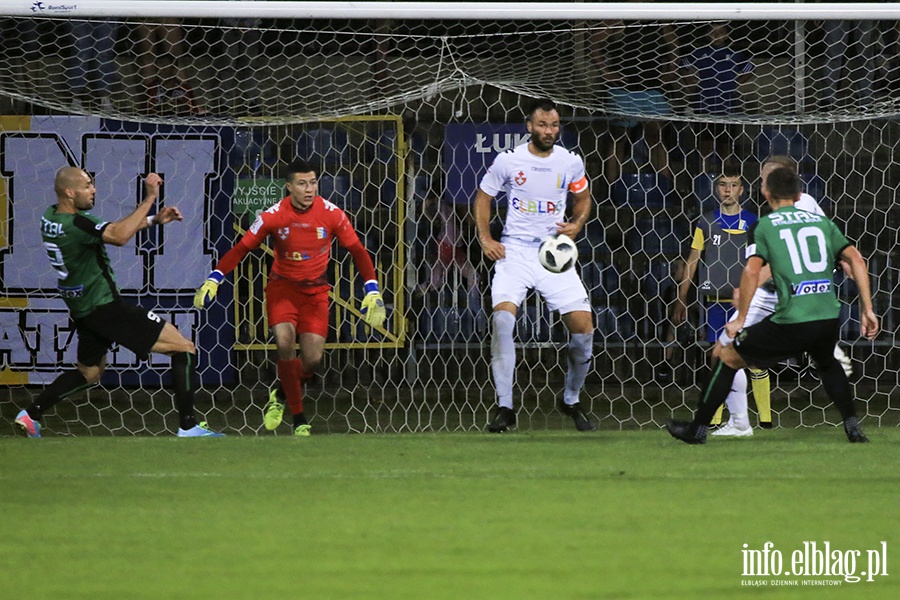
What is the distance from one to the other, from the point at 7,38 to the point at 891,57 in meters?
7.38

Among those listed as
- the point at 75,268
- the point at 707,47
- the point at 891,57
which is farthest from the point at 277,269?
the point at 891,57

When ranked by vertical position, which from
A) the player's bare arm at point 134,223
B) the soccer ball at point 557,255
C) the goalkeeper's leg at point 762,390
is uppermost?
the player's bare arm at point 134,223

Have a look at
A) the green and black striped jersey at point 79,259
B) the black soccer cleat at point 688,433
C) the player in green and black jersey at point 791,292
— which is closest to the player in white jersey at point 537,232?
the black soccer cleat at point 688,433

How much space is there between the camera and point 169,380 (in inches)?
432

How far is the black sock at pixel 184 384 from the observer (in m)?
8.60

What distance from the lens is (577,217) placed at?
903cm

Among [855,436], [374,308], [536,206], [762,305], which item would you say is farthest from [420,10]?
[855,436]

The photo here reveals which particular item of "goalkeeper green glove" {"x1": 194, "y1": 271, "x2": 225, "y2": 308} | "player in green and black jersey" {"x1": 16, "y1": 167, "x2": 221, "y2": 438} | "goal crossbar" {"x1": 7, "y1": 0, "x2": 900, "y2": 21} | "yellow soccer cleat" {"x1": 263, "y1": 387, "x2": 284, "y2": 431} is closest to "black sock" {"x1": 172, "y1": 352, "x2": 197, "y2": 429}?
"player in green and black jersey" {"x1": 16, "y1": 167, "x2": 221, "y2": 438}

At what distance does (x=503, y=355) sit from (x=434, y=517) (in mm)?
3629

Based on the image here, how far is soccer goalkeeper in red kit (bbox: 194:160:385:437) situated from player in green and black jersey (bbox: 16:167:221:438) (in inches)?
22.2

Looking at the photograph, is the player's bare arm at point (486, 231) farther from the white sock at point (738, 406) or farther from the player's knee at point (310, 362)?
the white sock at point (738, 406)

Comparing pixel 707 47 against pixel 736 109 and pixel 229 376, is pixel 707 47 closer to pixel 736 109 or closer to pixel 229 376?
pixel 736 109

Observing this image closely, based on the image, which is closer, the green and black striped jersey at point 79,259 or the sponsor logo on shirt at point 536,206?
the green and black striped jersey at point 79,259

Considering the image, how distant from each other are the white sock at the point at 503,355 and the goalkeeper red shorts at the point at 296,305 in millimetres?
1121
